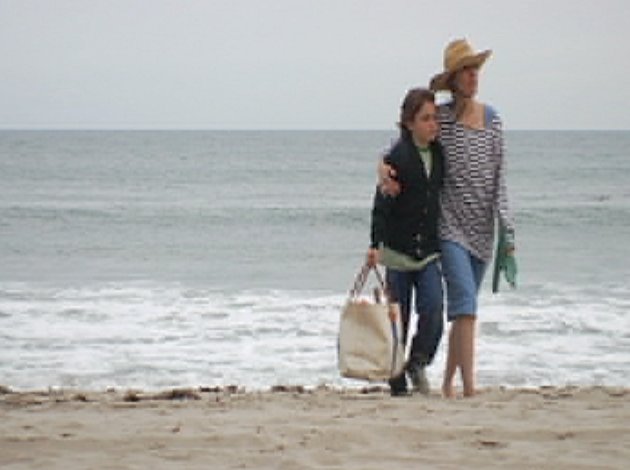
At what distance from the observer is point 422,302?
5.80 metres

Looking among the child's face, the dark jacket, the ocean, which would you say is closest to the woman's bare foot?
the dark jacket

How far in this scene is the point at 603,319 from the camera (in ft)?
39.5

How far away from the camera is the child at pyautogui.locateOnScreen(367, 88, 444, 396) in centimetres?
565

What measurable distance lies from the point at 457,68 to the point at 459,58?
54 millimetres

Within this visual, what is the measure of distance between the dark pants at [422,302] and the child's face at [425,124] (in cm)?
63

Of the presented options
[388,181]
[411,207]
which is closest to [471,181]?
[411,207]

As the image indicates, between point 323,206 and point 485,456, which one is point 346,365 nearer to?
point 485,456

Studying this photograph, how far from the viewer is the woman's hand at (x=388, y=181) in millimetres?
5605

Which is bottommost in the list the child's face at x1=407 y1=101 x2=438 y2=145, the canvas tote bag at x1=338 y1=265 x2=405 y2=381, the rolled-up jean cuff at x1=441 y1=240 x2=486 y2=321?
the canvas tote bag at x1=338 y1=265 x2=405 y2=381

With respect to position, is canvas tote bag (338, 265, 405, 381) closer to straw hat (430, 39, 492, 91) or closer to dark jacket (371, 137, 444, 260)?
dark jacket (371, 137, 444, 260)

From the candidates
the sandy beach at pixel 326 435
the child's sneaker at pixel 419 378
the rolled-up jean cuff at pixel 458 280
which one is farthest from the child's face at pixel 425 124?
the sandy beach at pixel 326 435

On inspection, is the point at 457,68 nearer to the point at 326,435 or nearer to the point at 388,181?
the point at 388,181

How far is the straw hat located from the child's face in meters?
0.20

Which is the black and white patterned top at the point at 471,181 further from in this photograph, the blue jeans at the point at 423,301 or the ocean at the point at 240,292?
the ocean at the point at 240,292
